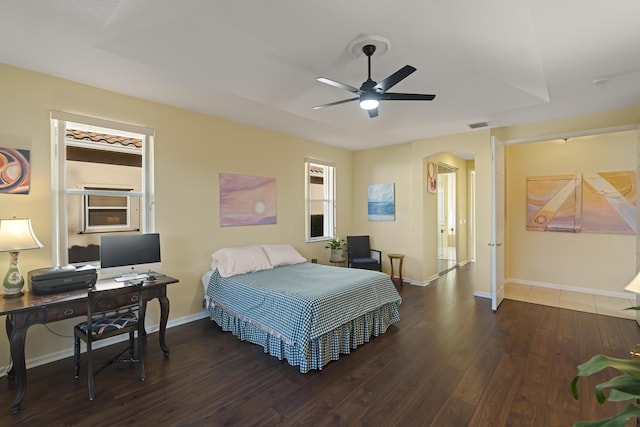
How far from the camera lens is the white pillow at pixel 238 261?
3744mm

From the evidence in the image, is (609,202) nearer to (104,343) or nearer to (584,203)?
(584,203)

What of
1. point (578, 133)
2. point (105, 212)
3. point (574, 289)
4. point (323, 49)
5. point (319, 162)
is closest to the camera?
point (323, 49)

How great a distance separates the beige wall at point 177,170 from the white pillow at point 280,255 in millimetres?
358

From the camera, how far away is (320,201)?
595 centimetres

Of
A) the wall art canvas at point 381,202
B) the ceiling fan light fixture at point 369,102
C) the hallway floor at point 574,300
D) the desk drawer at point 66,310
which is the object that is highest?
the ceiling fan light fixture at point 369,102

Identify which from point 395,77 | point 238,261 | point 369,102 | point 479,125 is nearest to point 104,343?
point 238,261

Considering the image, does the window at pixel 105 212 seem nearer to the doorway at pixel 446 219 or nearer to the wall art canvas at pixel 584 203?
the doorway at pixel 446 219

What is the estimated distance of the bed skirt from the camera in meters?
2.74

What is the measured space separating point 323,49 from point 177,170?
235 centimetres

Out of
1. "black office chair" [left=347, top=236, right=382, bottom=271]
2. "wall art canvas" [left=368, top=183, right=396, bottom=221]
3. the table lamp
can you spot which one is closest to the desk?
the table lamp

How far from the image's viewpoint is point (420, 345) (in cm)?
321

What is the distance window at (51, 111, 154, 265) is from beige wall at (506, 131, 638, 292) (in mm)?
6023

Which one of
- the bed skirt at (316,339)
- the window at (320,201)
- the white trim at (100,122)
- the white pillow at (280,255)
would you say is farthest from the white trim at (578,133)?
the white trim at (100,122)

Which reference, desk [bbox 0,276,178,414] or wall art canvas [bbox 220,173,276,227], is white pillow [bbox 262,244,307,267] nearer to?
wall art canvas [bbox 220,173,276,227]
